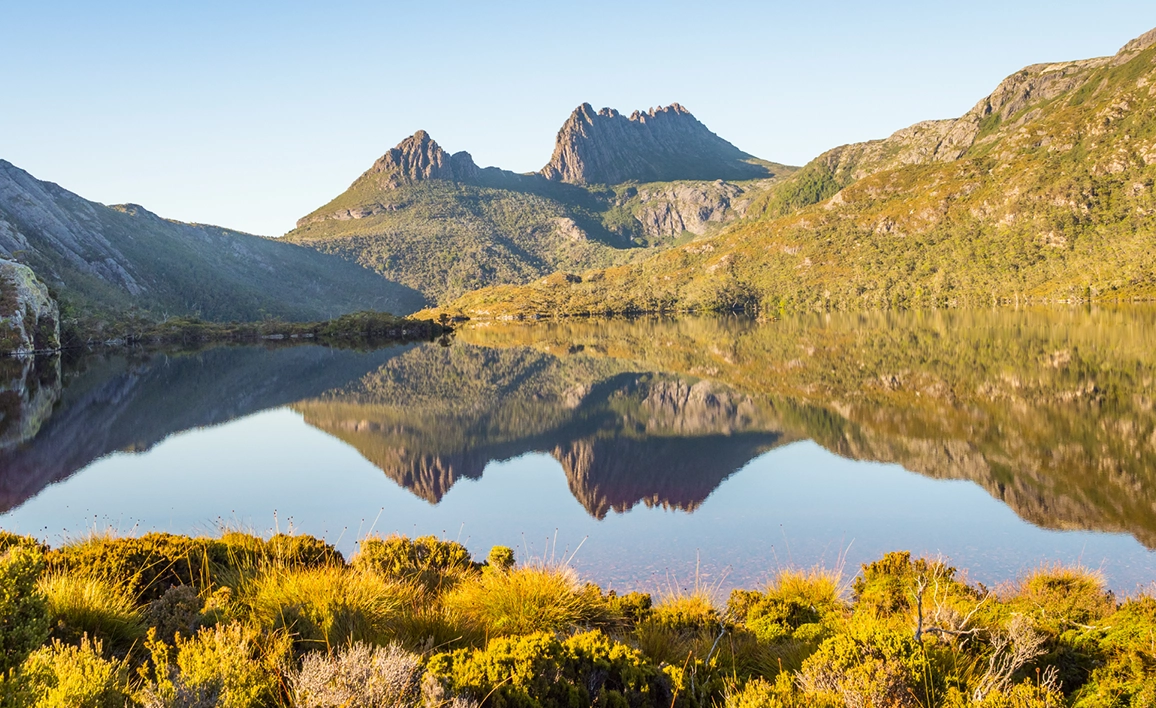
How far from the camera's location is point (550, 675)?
5.90 meters

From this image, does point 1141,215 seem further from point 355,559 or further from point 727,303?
point 355,559

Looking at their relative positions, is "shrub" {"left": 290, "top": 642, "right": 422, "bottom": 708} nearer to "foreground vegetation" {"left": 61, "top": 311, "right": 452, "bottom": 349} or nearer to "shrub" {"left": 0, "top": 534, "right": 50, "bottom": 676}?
"shrub" {"left": 0, "top": 534, "right": 50, "bottom": 676}

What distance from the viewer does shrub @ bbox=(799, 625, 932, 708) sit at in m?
Result: 5.75

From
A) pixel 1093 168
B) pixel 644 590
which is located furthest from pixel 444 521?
pixel 1093 168

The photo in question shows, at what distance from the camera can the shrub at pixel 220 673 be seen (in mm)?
5047

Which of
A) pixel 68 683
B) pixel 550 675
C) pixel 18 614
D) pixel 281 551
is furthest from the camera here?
pixel 281 551

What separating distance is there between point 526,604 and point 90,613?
4.57m

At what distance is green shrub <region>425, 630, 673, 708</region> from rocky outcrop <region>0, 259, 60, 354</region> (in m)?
105

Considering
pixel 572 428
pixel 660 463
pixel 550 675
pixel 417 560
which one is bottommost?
pixel 660 463

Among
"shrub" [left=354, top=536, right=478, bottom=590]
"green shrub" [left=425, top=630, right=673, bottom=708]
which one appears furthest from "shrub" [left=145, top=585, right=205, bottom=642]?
"green shrub" [left=425, top=630, right=673, bottom=708]

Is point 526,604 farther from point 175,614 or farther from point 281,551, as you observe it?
point 281,551

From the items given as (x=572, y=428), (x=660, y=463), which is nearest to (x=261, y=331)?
(x=572, y=428)

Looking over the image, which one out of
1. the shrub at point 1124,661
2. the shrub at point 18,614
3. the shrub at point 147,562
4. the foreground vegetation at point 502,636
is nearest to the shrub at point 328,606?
the foreground vegetation at point 502,636

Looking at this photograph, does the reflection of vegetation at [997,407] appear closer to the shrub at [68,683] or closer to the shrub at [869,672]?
the shrub at [869,672]
